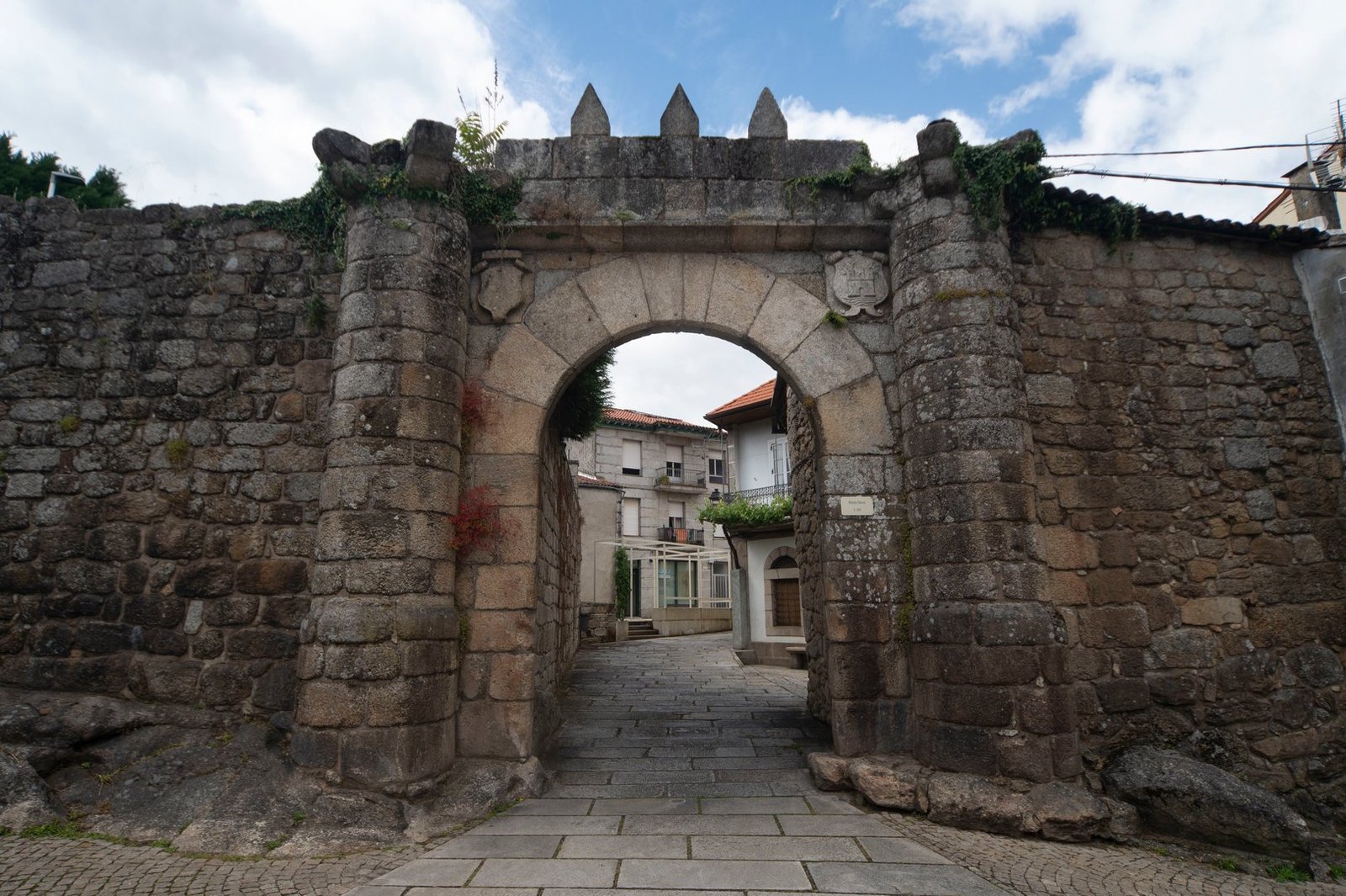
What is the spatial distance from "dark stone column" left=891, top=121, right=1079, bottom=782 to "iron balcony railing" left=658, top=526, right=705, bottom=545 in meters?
24.0

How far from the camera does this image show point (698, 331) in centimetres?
523

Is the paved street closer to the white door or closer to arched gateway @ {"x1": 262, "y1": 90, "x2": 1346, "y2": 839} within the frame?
arched gateway @ {"x1": 262, "y1": 90, "x2": 1346, "y2": 839}

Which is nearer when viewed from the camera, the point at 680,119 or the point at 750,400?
the point at 680,119

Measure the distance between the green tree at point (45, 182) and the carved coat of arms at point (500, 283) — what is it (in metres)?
6.33

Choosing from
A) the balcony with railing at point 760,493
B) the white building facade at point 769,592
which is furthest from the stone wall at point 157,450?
the balcony with railing at point 760,493

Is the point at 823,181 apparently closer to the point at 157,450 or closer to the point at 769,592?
the point at 157,450

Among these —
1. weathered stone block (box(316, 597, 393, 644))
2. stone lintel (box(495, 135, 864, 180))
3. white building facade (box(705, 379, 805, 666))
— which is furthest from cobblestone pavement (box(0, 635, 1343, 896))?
white building facade (box(705, 379, 805, 666))

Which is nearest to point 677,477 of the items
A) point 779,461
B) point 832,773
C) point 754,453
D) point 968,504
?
point 754,453

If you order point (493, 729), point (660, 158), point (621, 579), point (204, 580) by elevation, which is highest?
point (660, 158)

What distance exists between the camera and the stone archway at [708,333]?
4477mm

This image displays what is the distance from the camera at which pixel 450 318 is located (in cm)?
468

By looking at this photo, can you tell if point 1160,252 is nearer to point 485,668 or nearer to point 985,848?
point 985,848

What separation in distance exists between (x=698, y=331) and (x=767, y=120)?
5.09ft

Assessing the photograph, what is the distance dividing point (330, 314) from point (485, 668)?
2.57 m
